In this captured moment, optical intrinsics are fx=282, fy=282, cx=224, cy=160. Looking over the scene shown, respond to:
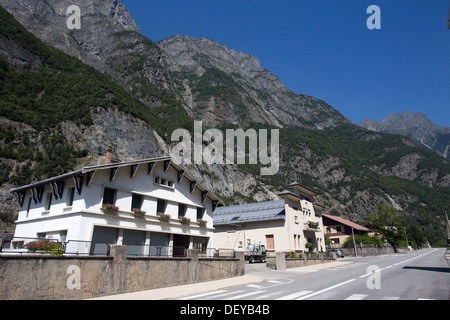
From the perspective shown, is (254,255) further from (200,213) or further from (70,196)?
(70,196)

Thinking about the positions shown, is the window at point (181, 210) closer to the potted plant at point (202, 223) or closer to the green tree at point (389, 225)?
the potted plant at point (202, 223)

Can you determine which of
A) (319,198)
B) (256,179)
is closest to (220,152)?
(256,179)

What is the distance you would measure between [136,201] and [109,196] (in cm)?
259

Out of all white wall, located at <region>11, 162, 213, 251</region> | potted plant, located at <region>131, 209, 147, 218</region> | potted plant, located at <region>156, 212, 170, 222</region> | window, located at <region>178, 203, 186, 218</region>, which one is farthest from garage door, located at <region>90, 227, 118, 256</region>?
window, located at <region>178, 203, 186, 218</region>

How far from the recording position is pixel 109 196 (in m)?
21.6

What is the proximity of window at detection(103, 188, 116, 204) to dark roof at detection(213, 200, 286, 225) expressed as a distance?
73.1ft

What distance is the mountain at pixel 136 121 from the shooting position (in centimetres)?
6325

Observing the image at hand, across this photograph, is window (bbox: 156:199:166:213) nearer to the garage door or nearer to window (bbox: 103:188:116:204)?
the garage door

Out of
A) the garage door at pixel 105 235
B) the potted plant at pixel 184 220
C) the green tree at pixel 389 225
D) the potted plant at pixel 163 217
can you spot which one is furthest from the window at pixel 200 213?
the green tree at pixel 389 225

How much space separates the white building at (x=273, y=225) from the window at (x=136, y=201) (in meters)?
19.5

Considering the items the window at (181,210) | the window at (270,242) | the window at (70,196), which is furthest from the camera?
the window at (270,242)

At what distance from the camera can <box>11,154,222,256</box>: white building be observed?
19703 mm

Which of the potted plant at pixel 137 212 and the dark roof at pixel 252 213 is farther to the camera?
the dark roof at pixel 252 213

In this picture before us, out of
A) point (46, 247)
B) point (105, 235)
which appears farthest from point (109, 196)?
point (46, 247)
